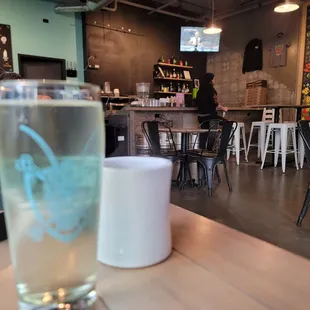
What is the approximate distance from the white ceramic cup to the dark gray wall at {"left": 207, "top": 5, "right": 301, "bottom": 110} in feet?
26.6

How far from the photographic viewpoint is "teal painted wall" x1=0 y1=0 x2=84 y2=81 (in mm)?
6516

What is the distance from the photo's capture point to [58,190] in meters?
0.32

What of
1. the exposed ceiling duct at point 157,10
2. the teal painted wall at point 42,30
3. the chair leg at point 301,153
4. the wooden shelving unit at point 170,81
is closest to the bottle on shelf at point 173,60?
the wooden shelving unit at point 170,81

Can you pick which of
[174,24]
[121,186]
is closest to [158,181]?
[121,186]

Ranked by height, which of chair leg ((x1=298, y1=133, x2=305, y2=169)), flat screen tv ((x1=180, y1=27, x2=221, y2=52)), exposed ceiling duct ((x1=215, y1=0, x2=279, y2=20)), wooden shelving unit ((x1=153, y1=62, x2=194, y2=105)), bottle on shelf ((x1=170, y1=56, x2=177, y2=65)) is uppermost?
exposed ceiling duct ((x1=215, y1=0, x2=279, y2=20))

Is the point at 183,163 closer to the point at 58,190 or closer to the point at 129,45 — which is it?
the point at 58,190

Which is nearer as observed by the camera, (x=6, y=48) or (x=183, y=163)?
(x=183, y=163)

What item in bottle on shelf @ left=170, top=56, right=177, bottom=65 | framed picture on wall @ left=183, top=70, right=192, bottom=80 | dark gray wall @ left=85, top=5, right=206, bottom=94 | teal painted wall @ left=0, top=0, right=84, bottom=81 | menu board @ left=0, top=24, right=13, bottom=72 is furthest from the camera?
framed picture on wall @ left=183, top=70, right=192, bottom=80

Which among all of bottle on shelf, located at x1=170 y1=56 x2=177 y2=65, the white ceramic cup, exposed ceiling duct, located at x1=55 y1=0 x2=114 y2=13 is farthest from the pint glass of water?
bottle on shelf, located at x1=170 y1=56 x2=177 y2=65

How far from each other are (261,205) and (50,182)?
3172 millimetres

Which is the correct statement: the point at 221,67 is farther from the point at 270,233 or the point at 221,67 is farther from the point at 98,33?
the point at 270,233

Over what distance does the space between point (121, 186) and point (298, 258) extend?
0.33 metres

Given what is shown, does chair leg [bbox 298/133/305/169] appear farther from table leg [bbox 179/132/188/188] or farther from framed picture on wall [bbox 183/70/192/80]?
framed picture on wall [bbox 183/70/192/80]

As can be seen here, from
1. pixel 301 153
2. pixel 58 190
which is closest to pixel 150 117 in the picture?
pixel 301 153
